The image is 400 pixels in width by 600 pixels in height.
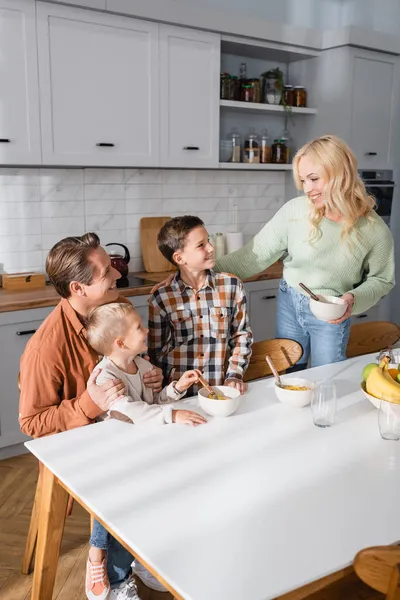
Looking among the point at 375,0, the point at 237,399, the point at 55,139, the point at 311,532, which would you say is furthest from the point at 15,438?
the point at 375,0

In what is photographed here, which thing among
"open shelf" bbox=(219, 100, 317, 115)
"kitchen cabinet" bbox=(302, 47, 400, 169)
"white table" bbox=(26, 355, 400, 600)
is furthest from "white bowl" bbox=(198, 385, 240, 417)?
"kitchen cabinet" bbox=(302, 47, 400, 169)

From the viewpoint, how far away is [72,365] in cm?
191

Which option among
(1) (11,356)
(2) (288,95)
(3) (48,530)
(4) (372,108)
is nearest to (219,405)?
(3) (48,530)

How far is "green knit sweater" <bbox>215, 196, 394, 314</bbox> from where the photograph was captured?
7.88ft

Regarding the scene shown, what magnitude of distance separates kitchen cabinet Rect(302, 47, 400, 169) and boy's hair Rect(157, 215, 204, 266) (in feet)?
8.11

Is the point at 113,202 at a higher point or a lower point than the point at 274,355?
higher

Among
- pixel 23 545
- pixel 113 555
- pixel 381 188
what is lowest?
pixel 23 545

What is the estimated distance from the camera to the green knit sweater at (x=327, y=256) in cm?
240

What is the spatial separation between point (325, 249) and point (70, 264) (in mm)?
1025

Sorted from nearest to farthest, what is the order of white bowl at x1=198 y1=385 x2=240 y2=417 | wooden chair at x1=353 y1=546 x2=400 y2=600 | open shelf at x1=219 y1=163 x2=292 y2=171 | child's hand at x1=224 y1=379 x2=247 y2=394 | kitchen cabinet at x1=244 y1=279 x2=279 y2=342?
wooden chair at x1=353 y1=546 x2=400 y2=600 < white bowl at x1=198 y1=385 x2=240 y2=417 < child's hand at x1=224 y1=379 x2=247 y2=394 < kitchen cabinet at x1=244 y1=279 x2=279 y2=342 < open shelf at x1=219 y1=163 x2=292 y2=171

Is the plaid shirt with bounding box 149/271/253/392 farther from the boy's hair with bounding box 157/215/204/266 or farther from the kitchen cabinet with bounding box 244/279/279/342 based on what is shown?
the kitchen cabinet with bounding box 244/279/279/342

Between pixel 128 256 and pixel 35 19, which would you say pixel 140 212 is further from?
pixel 35 19

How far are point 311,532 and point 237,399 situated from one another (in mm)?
612

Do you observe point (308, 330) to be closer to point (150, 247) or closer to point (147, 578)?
point (147, 578)
